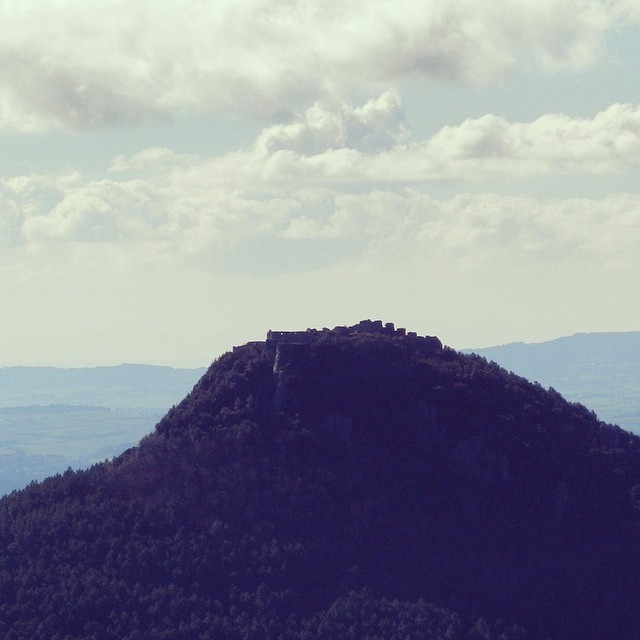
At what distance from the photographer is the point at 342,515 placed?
519ft

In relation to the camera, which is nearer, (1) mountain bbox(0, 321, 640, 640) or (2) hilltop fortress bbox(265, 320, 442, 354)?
(1) mountain bbox(0, 321, 640, 640)

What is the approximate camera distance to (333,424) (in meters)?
165

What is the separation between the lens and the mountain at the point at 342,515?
14788cm

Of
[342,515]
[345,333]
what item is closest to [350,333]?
[345,333]

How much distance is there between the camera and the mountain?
147875mm

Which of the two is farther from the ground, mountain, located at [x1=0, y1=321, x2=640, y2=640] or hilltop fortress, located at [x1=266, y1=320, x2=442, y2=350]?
hilltop fortress, located at [x1=266, y1=320, x2=442, y2=350]

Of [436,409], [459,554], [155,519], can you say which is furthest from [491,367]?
[155,519]

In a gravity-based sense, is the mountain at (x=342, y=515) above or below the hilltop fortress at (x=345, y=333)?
below

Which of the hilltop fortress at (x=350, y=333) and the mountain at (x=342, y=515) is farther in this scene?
the hilltop fortress at (x=350, y=333)

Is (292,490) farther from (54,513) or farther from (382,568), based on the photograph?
(54,513)

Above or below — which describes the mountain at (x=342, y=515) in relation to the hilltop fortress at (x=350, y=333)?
below

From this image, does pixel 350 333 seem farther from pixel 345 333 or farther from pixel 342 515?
pixel 342 515

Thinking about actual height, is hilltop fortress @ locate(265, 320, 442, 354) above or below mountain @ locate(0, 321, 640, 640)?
above

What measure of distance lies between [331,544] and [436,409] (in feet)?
62.9
